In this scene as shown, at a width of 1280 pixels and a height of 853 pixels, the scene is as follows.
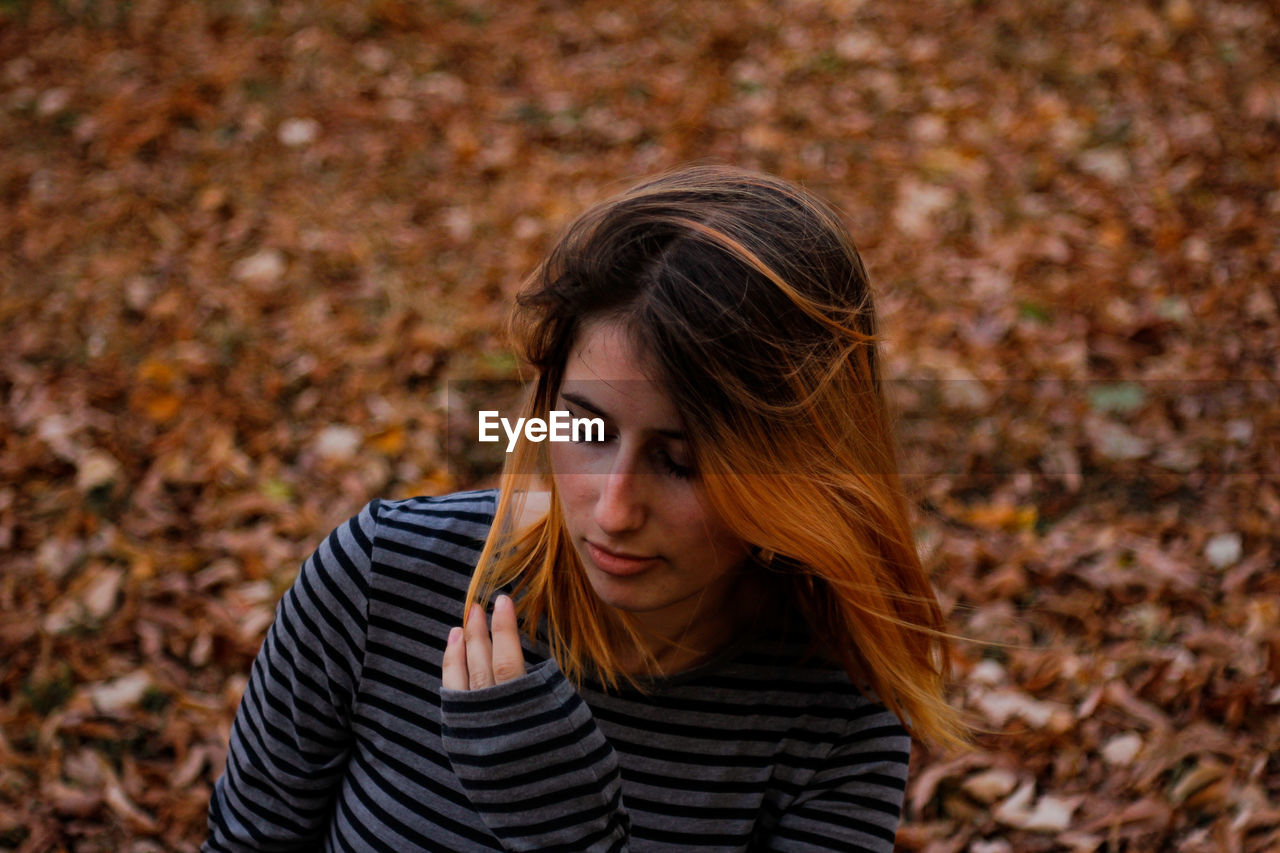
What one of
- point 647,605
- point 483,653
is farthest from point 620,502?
point 483,653

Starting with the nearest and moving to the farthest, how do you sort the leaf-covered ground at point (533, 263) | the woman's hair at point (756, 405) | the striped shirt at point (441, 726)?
the woman's hair at point (756, 405) → the striped shirt at point (441, 726) → the leaf-covered ground at point (533, 263)

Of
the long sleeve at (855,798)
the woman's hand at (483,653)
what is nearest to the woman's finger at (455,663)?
the woman's hand at (483,653)

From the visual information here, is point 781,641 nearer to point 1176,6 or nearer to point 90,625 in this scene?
point 90,625

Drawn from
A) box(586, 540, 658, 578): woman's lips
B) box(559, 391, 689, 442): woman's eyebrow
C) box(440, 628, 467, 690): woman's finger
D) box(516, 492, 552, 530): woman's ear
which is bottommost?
box(440, 628, 467, 690): woman's finger

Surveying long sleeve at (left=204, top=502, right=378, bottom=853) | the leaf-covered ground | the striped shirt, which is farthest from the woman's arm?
the leaf-covered ground

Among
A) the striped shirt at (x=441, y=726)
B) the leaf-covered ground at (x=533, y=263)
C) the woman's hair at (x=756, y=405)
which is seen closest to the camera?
the woman's hair at (x=756, y=405)

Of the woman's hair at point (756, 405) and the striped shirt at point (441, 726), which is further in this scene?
the striped shirt at point (441, 726)

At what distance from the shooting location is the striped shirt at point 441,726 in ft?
4.74

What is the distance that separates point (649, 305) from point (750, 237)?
15 centimetres

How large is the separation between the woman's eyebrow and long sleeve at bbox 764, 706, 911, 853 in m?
0.55

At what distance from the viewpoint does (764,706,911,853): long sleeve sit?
1445 mm

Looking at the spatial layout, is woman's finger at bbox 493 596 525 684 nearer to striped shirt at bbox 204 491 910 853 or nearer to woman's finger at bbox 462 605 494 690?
woman's finger at bbox 462 605 494 690

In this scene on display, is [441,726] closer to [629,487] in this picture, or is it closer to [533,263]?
[629,487]

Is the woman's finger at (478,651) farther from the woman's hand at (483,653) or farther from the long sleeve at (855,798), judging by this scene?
the long sleeve at (855,798)
